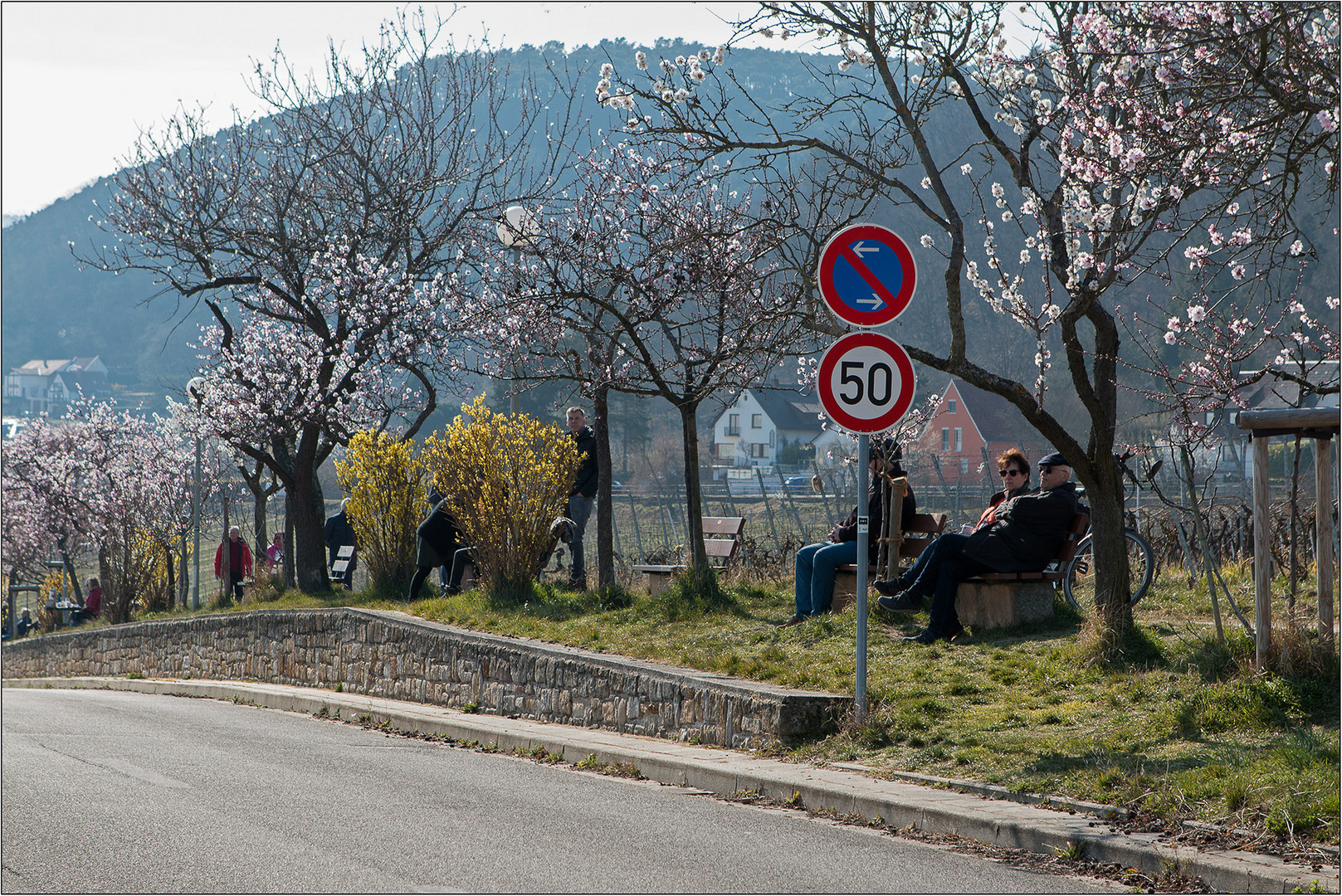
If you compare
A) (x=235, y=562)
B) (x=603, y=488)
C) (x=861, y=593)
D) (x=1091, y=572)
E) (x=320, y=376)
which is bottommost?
(x=235, y=562)

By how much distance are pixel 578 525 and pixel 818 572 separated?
4030 mm

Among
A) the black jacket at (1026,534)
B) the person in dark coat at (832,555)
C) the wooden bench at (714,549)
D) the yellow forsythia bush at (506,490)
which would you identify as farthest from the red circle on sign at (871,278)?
the yellow forsythia bush at (506,490)

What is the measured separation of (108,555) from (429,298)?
1237 cm

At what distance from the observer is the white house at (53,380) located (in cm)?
16200

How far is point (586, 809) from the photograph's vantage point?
6551 millimetres

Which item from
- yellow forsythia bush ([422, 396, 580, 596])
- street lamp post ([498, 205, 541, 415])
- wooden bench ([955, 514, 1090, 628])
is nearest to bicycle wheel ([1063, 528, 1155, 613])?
wooden bench ([955, 514, 1090, 628])

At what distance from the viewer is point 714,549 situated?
1642 centimetres

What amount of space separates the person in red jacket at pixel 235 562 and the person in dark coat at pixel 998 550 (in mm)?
16577

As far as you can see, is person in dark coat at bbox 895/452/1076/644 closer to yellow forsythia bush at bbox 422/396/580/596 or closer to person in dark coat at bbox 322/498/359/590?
yellow forsythia bush at bbox 422/396/580/596

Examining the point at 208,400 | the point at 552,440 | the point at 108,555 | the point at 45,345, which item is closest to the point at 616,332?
the point at 552,440

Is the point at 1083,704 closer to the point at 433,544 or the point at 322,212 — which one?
the point at 433,544

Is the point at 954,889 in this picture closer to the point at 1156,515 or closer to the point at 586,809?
the point at 586,809

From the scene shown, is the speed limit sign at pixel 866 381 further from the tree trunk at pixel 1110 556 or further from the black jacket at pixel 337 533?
the black jacket at pixel 337 533

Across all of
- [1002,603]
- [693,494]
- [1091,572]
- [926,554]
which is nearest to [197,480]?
[693,494]
